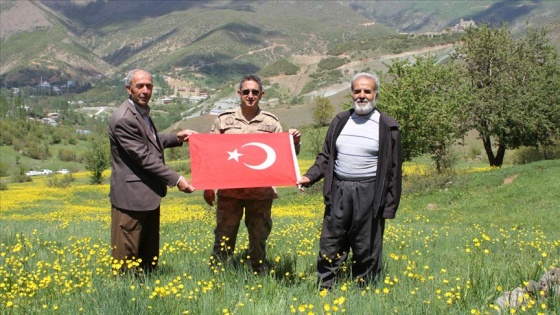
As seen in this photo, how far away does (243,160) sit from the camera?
20.0ft

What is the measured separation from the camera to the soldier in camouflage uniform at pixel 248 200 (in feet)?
20.2

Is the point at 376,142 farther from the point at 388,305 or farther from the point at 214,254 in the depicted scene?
the point at 214,254

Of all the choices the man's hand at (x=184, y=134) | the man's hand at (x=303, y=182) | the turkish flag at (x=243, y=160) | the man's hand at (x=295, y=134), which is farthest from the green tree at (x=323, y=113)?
the man's hand at (x=303, y=182)

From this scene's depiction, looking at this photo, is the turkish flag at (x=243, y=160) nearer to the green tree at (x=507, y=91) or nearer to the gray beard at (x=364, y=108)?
the gray beard at (x=364, y=108)

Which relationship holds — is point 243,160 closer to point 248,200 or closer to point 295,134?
point 248,200

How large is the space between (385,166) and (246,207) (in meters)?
1.81

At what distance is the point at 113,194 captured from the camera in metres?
5.60

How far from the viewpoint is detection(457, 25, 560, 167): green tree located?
31.2m

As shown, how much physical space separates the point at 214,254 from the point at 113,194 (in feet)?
4.93

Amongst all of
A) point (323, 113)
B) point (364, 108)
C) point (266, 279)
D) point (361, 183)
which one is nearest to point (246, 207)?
point (266, 279)

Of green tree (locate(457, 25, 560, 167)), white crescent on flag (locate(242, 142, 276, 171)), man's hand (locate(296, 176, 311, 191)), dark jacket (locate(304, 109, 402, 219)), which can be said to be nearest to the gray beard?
dark jacket (locate(304, 109, 402, 219))

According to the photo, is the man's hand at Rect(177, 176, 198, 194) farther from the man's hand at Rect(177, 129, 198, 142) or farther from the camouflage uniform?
the man's hand at Rect(177, 129, 198, 142)

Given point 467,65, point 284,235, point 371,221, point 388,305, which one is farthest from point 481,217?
point 467,65

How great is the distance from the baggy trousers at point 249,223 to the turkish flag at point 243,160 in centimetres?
38
